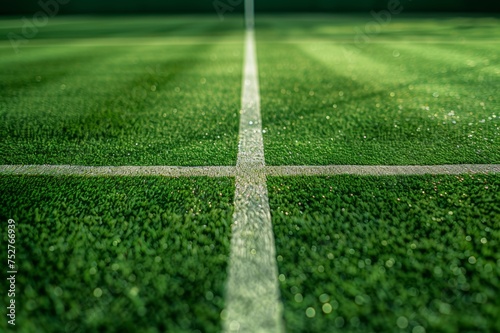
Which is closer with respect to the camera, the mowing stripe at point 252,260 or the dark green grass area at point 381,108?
the mowing stripe at point 252,260

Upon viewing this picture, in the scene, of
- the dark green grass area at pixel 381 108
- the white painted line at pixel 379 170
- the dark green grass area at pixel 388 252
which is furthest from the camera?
the dark green grass area at pixel 381 108

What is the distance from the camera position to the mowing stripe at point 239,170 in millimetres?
1936

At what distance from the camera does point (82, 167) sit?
6.68ft

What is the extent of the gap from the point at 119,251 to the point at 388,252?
3.60ft

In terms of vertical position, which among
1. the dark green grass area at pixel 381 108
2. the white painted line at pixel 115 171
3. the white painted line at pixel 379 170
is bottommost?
the white painted line at pixel 379 170

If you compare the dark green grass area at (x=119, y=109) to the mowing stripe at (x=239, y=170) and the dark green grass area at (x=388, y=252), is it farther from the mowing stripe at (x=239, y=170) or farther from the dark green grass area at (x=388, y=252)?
the dark green grass area at (x=388, y=252)

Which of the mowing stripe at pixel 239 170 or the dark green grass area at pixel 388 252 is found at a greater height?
the mowing stripe at pixel 239 170

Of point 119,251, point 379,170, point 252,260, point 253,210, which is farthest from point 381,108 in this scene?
point 119,251

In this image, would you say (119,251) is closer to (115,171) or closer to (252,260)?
(252,260)

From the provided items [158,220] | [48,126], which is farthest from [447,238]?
[48,126]

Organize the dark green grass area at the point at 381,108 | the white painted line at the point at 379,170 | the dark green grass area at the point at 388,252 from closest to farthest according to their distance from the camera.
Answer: the dark green grass area at the point at 388,252 < the white painted line at the point at 379,170 < the dark green grass area at the point at 381,108

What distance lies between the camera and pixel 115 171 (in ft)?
6.50

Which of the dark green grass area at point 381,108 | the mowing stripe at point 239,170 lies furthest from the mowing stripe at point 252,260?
the dark green grass area at point 381,108

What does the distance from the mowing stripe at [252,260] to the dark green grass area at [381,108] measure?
295mm
